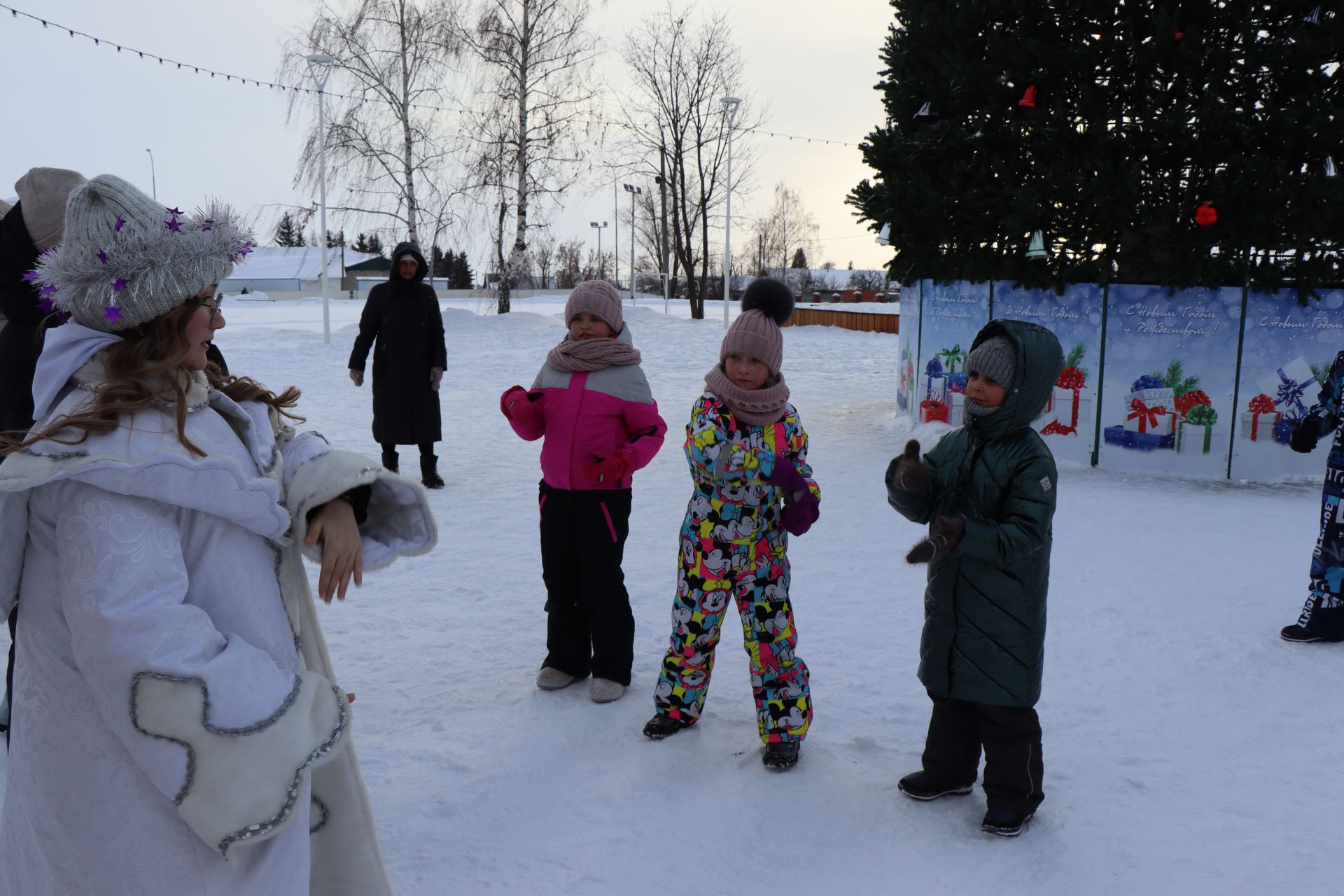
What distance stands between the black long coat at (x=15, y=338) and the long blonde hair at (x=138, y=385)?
160 cm

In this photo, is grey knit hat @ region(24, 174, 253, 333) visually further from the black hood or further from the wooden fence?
the wooden fence

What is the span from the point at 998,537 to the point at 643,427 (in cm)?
153

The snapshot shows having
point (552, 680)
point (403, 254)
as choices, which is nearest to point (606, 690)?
point (552, 680)

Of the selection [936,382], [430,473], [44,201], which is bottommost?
[430,473]

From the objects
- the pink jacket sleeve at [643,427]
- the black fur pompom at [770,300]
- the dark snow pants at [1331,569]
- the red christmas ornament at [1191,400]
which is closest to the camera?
the black fur pompom at [770,300]

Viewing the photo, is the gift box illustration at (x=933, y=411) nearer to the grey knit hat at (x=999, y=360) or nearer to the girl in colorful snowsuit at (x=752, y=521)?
the girl in colorful snowsuit at (x=752, y=521)

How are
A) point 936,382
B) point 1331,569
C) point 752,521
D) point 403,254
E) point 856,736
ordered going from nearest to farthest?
point 752,521, point 856,736, point 1331,569, point 403,254, point 936,382

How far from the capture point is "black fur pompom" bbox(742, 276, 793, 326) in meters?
3.49

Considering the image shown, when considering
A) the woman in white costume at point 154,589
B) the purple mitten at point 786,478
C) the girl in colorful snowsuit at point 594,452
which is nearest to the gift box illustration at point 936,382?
the girl in colorful snowsuit at point 594,452

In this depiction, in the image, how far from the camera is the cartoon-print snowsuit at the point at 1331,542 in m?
4.56

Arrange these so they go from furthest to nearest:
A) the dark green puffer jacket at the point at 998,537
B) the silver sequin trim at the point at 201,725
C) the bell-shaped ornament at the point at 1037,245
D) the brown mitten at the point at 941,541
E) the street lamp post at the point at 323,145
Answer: the street lamp post at the point at 323,145 < the bell-shaped ornament at the point at 1037,245 < the dark green puffer jacket at the point at 998,537 < the brown mitten at the point at 941,541 < the silver sequin trim at the point at 201,725

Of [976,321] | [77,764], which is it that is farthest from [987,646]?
[976,321]

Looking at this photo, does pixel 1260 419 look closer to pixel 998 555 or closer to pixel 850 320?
pixel 998 555

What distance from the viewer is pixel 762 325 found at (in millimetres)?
3369
